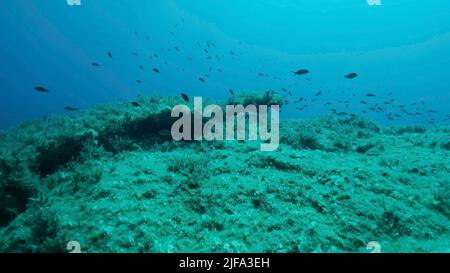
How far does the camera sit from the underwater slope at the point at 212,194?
532cm

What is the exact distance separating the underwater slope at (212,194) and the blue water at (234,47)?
12555cm

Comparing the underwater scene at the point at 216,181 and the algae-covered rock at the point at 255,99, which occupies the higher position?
the algae-covered rock at the point at 255,99

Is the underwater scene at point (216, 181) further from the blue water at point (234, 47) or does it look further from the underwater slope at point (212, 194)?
the blue water at point (234, 47)

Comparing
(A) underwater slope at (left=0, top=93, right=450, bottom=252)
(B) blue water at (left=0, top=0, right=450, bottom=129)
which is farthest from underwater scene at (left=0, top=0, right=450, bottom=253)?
(B) blue water at (left=0, top=0, right=450, bottom=129)

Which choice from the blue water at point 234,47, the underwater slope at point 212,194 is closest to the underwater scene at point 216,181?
the underwater slope at point 212,194

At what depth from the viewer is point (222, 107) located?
44.6 ft

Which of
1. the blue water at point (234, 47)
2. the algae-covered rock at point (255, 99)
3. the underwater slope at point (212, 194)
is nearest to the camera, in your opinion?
the underwater slope at point (212, 194)

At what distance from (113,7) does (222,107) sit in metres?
148

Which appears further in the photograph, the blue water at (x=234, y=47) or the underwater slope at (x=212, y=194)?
the blue water at (x=234, y=47)

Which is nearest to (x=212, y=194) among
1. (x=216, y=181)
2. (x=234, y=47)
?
(x=216, y=181)

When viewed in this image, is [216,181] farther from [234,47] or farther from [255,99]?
[234,47]

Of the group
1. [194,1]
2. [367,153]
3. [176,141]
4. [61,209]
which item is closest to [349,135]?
[367,153]

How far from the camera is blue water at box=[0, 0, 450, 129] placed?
140 metres

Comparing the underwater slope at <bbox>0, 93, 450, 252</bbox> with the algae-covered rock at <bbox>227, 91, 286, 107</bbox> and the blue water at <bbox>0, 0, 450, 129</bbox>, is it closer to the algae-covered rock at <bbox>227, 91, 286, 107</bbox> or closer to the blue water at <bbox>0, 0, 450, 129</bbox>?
the algae-covered rock at <bbox>227, 91, 286, 107</bbox>
